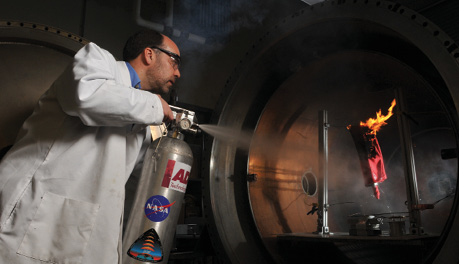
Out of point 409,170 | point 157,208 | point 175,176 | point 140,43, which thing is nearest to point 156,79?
point 140,43

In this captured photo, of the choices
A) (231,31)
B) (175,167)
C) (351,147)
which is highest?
(231,31)

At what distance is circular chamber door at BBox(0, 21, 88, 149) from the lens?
199cm

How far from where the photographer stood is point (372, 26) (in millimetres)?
1495

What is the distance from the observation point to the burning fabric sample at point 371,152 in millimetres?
2117

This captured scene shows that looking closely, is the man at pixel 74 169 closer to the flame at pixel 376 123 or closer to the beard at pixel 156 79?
the beard at pixel 156 79

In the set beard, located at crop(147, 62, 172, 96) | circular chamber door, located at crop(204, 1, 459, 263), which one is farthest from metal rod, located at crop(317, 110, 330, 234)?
beard, located at crop(147, 62, 172, 96)

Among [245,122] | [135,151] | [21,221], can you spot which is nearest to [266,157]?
[245,122]

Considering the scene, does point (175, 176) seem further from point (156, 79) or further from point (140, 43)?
point (140, 43)

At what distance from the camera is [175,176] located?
169 centimetres

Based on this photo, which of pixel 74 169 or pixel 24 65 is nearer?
pixel 74 169

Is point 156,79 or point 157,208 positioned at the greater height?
point 156,79

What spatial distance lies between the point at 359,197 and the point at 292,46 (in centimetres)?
116

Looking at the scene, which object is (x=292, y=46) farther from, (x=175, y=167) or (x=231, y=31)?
(x=231, y=31)

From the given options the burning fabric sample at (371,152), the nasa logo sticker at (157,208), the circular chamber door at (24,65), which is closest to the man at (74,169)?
the nasa logo sticker at (157,208)
